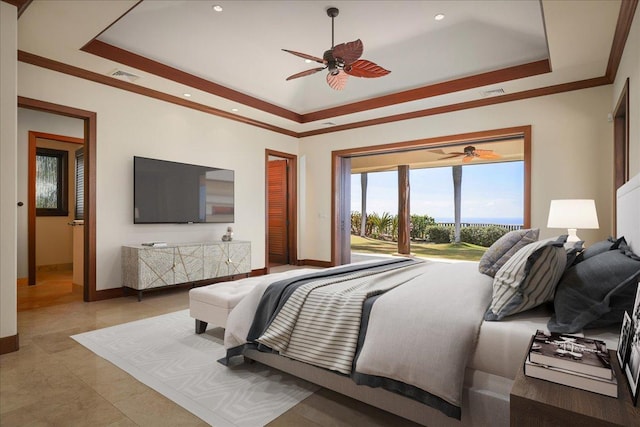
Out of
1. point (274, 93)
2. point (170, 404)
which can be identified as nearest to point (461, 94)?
point (274, 93)

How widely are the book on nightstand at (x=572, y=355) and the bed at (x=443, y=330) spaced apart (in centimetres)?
25

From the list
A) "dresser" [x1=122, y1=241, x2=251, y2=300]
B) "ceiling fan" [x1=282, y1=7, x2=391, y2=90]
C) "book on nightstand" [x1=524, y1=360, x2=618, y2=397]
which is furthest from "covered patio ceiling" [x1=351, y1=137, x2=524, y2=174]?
"book on nightstand" [x1=524, y1=360, x2=618, y2=397]

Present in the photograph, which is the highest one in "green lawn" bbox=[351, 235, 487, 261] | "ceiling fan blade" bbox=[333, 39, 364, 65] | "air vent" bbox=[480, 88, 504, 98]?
"air vent" bbox=[480, 88, 504, 98]

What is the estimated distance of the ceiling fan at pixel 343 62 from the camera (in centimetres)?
316

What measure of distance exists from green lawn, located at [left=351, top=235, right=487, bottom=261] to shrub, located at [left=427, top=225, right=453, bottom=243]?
131 millimetres

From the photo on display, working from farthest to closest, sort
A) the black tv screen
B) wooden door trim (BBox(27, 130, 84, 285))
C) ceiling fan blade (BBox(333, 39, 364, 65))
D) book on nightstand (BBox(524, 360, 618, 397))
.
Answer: wooden door trim (BBox(27, 130, 84, 285)) → the black tv screen → ceiling fan blade (BBox(333, 39, 364, 65)) → book on nightstand (BBox(524, 360, 618, 397))

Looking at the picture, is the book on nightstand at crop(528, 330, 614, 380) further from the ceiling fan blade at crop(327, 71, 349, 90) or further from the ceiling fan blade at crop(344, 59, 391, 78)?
the ceiling fan blade at crop(327, 71, 349, 90)

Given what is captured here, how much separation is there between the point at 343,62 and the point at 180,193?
2.94 meters

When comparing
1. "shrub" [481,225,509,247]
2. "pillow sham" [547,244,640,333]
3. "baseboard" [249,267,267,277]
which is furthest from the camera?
"shrub" [481,225,509,247]

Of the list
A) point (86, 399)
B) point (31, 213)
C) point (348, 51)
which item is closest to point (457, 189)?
point (348, 51)

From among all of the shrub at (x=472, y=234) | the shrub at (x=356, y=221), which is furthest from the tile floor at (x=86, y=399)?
the shrub at (x=472, y=234)

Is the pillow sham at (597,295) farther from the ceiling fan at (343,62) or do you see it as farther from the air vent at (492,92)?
the air vent at (492,92)

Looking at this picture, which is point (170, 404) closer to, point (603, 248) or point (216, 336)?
point (216, 336)

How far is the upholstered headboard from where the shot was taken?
179 cm
